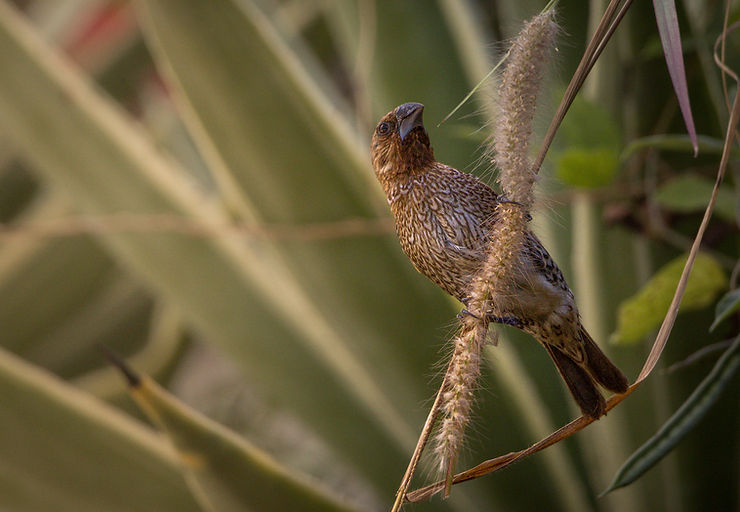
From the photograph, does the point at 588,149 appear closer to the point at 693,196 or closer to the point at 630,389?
the point at 693,196

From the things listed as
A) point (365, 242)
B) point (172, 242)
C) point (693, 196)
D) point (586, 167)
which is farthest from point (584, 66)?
point (172, 242)

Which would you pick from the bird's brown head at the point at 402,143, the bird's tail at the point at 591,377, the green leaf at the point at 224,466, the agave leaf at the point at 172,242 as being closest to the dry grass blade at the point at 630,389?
the bird's tail at the point at 591,377

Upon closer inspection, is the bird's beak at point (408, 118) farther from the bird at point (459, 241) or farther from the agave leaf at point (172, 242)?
the agave leaf at point (172, 242)

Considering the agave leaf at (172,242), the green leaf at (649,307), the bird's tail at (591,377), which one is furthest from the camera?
the agave leaf at (172,242)

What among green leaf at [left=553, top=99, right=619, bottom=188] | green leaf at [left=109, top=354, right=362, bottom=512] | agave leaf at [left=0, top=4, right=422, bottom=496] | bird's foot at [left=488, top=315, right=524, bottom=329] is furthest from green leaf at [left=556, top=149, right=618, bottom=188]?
agave leaf at [left=0, top=4, right=422, bottom=496]

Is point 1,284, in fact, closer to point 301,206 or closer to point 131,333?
point 131,333

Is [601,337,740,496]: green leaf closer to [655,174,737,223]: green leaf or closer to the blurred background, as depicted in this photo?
the blurred background
